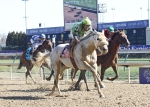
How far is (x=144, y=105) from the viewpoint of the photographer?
7.55m

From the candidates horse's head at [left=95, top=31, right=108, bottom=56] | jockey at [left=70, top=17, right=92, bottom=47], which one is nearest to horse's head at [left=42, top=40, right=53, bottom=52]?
jockey at [left=70, top=17, right=92, bottom=47]

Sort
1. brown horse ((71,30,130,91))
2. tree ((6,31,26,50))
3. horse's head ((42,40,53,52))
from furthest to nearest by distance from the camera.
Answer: tree ((6,31,26,50)) < horse's head ((42,40,53,52)) < brown horse ((71,30,130,91))

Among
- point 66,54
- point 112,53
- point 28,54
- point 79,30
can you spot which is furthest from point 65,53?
point 28,54

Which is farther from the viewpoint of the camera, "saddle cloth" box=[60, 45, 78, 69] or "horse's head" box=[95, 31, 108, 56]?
"saddle cloth" box=[60, 45, 78, 69]

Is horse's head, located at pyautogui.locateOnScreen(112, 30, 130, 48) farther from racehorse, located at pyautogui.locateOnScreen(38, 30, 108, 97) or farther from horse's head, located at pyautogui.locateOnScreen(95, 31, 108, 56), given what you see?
horse's head, located at pyautogui.locateOnScreen(95, 31, 108, 56)

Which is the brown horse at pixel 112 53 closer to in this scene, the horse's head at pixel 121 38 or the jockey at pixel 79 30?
the horse's head at pixel 121 38

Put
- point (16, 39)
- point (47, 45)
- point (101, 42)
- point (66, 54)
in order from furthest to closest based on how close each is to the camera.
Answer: point (16, 39) → point (47, 45) → point (66, 54) → point (101, 42)

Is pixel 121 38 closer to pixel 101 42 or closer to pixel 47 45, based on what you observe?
pixel 101 42

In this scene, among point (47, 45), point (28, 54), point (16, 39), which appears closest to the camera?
point (47, 45)

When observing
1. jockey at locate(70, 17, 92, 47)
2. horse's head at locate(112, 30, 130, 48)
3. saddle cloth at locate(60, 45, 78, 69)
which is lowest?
saddle cloth at locate(60, 45, 78, 69)

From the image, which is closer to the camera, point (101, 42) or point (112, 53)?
point (101, 42)

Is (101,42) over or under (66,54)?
over

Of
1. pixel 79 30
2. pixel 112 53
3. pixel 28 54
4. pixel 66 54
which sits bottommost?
pixel 28 54

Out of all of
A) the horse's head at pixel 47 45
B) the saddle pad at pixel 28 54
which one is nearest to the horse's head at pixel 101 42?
the horse's head at pixel 47 45
